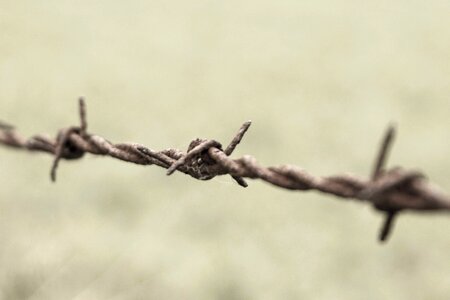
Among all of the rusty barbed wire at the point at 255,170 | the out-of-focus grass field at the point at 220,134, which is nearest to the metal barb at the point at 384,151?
the rusty barbed wire at the point at 255,170

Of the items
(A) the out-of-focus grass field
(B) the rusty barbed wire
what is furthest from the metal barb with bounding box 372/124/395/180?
(A) the out-of-focus grass field

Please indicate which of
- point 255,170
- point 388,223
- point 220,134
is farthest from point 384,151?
point 220,134

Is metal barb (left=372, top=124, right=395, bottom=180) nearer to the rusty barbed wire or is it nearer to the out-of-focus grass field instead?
the rusty barbed wire

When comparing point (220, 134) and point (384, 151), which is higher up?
point (384, 151)

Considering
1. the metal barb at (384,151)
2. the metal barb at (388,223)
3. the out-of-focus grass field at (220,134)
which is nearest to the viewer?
the metal barb at (384,151)

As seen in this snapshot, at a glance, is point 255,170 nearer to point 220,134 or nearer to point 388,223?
point 388,223

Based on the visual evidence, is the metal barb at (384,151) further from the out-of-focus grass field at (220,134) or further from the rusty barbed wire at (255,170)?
the out-of-focus grass field at (220,134)
